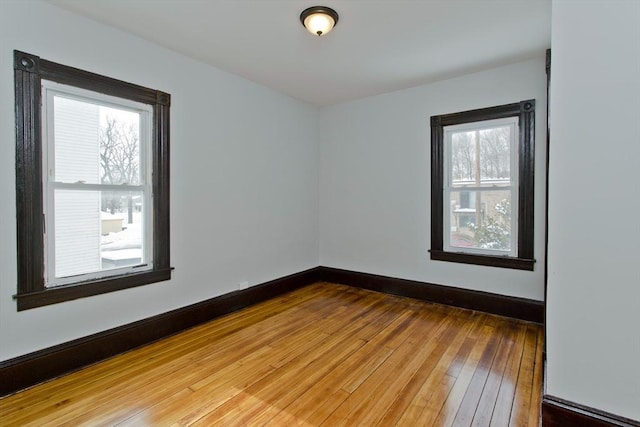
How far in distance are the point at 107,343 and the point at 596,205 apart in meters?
3.46

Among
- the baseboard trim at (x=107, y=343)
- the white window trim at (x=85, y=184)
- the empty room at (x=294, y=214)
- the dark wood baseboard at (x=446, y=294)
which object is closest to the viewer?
the empty room at (x=294, y=214)

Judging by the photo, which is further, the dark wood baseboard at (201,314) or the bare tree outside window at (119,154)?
the bare tree outside window at (119,154)

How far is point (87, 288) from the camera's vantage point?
8.23 feet

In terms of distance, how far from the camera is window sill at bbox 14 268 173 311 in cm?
224

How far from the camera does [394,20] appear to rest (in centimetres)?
254

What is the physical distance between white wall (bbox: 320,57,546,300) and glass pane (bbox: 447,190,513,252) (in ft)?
0.93

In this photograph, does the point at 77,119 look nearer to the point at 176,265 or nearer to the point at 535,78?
the point at 176,265

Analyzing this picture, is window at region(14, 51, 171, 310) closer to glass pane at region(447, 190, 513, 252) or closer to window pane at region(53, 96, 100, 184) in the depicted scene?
window pane at region(53, 96, 100, 184)

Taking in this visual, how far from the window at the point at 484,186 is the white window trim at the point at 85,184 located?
322 centimetres

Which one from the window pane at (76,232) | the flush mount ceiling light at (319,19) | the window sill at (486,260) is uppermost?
the flush mount ceiling light at (319,19)

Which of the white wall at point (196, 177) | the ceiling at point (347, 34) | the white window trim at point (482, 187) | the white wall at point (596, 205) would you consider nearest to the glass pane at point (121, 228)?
Result: the white wall at point (196, 177)

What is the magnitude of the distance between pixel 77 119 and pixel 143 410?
221 cm

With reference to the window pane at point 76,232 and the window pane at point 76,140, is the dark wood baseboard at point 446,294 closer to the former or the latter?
the window pane at point 76,232

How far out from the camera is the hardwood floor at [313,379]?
1919 millimetres
